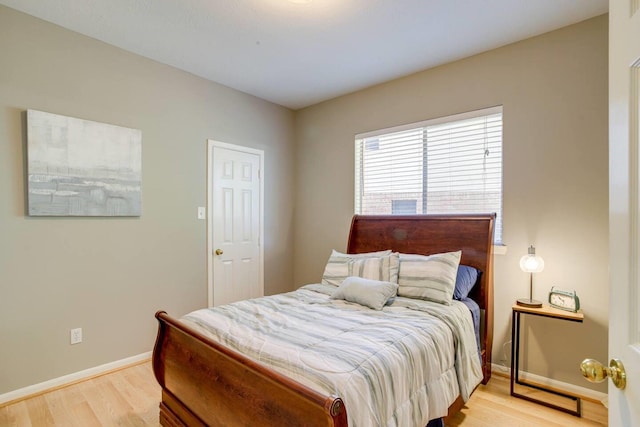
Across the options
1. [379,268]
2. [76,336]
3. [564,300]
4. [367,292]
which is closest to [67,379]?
[76,336]

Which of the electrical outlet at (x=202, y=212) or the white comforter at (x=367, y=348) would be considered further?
the electrical outlet at (x=202, y=212)

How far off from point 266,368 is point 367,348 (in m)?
0.51

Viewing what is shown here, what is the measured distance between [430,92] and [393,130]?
511 millimetres

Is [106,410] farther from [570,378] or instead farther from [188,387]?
[570,378]

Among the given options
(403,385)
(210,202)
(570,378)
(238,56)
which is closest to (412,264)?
(403,385)

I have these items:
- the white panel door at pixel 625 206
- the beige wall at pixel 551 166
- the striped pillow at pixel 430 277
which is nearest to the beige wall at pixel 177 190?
the beige wall at pixel 551 166

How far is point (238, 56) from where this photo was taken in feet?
9.80

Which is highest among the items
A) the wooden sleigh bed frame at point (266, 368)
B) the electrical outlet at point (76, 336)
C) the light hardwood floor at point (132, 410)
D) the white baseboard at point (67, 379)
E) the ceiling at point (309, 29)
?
the ceiling at point (309, 29)

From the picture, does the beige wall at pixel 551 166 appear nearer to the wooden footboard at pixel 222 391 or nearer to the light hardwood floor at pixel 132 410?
the light hardwood floor at pixel 132 410

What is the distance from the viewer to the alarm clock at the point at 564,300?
229cm

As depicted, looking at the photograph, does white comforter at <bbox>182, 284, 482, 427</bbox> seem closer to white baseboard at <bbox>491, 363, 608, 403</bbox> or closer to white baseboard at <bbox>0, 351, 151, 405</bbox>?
white baseboard at <bbox>491, 363, 608, 403</bbox>

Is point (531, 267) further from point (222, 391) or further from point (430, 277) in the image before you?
point (222, 391)

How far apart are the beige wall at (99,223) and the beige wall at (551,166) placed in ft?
8.13

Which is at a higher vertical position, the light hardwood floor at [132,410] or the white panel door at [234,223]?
the white panel door at [234,223]
